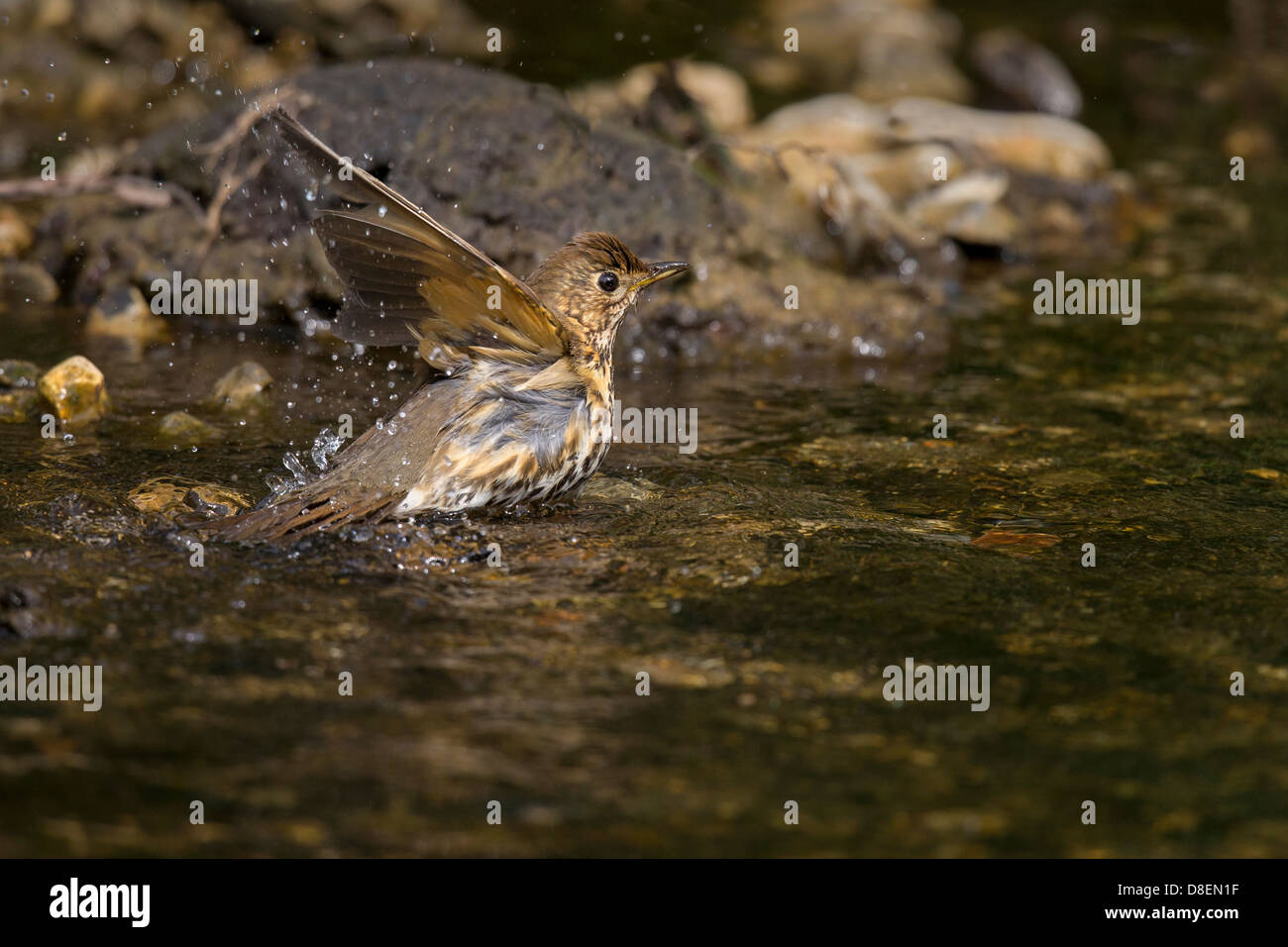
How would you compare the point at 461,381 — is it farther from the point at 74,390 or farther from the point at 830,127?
the point at 830,127

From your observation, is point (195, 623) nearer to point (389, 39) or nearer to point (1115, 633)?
point (1115, 633)

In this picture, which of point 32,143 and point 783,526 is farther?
point 32,143

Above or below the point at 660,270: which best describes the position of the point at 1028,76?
above

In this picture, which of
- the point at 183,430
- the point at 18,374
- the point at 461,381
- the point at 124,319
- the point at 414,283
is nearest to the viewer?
the point at 414,283

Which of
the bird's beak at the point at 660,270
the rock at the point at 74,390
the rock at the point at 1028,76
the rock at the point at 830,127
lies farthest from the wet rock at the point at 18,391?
the rock at the point at 1028,76

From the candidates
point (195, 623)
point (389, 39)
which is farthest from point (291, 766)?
point (389, 39)

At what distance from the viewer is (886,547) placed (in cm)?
540

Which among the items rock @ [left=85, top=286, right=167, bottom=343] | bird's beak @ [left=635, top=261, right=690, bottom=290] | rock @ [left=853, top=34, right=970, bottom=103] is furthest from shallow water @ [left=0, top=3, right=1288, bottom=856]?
rock @ [left=853, top=34, right=970, bottom=103]

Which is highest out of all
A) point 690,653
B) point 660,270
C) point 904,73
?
point 904,73

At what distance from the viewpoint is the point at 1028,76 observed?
14.3 m

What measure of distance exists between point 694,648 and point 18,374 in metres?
4.09

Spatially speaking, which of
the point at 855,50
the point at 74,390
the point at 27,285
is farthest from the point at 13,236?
the point at 855,50

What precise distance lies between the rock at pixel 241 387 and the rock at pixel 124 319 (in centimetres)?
129
